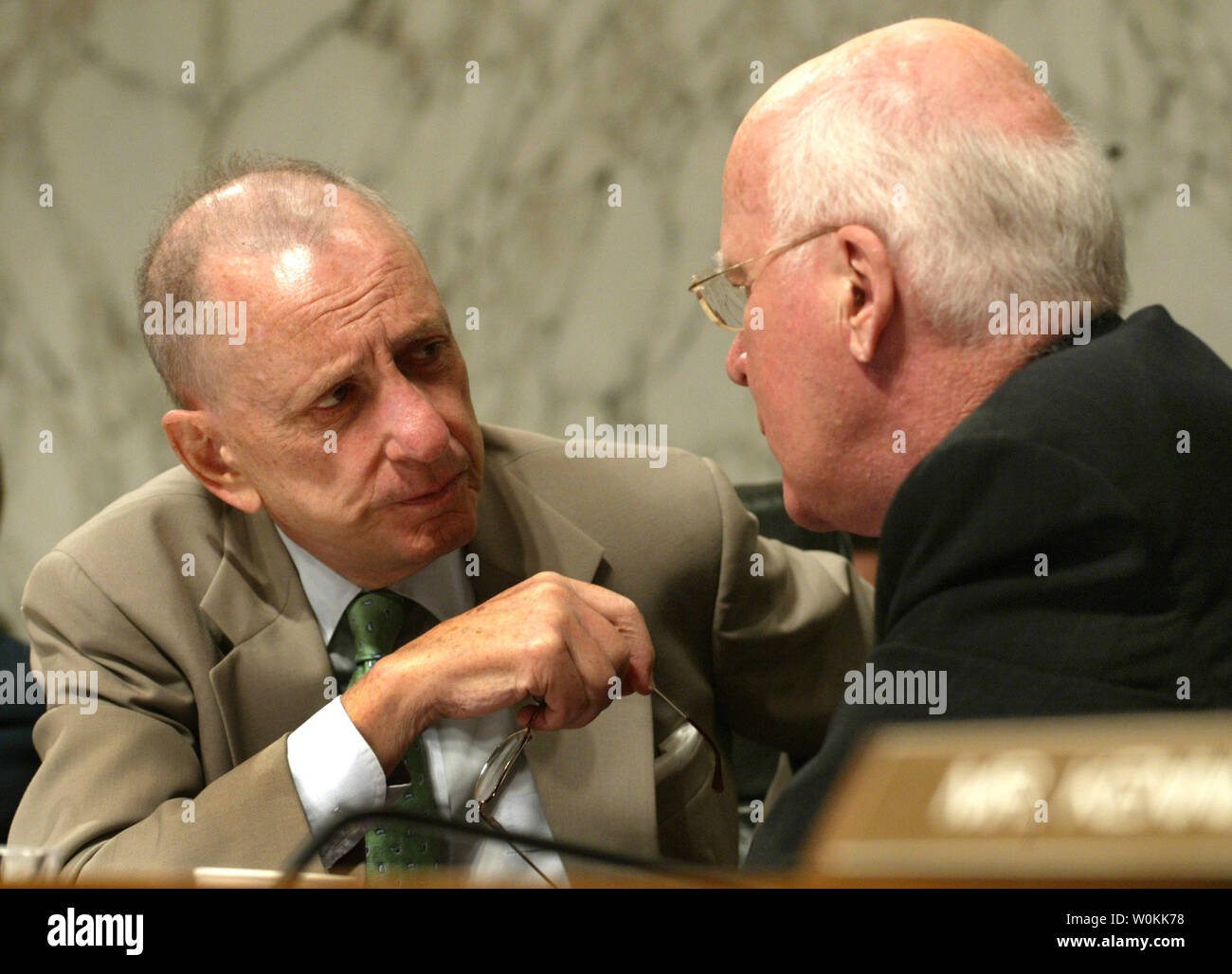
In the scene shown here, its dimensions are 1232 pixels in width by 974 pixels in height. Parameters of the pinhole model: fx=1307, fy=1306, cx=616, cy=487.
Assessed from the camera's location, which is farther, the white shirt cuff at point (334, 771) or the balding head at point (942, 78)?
the white shirt cuff at point (334, 771)

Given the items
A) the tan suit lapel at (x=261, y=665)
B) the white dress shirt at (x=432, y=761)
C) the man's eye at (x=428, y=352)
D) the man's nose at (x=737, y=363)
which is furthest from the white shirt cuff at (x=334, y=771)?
the man's nose at (x=737, y=363)

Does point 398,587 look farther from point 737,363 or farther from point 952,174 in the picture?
point 952,174

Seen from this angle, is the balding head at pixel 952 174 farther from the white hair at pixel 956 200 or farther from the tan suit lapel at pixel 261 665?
the tan suit lapel at pixel 261 665

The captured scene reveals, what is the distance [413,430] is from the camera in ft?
4.53

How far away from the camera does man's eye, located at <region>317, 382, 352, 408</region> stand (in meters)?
1.39

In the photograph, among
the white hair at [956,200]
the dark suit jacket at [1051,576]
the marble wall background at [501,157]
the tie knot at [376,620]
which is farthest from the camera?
the marble wall background at [501,157]

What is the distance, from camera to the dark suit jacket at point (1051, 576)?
89cm

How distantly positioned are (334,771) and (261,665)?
22 centimetres

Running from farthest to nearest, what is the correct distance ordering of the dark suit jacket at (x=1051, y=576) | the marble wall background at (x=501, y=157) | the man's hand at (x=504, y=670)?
the marble wall background at (x=501, y=157) < the man's hand at (x=504, y=670) < the dark suit jacket at (x=1051, y=576)

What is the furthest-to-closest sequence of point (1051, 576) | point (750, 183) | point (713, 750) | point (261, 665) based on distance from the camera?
point (713, 750) → point (261, 665) → point (750, 183) → point (1051, 576)

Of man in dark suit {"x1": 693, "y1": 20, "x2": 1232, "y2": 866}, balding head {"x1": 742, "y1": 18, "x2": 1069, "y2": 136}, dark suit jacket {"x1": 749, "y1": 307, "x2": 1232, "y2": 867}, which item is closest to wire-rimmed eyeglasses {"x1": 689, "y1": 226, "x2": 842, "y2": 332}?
man in dark suit {"x1": 693, "y1": 20, "x2": 1232, "y2": 866}

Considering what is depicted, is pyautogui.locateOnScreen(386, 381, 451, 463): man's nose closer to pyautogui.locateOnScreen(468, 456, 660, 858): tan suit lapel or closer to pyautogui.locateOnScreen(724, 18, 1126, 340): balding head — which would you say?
pyautogui.locateOnScreen(468, 456, 660, 858): tan suit lapel

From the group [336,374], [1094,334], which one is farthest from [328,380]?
[1094,334]

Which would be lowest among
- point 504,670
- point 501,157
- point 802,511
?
point 504,670
